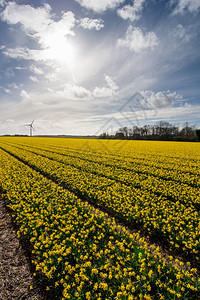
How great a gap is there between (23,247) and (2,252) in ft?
2.08

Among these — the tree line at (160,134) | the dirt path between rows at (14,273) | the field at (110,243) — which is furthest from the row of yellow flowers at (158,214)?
the tree line at (160,134)

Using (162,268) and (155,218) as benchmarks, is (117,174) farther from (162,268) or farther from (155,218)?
(162,268)

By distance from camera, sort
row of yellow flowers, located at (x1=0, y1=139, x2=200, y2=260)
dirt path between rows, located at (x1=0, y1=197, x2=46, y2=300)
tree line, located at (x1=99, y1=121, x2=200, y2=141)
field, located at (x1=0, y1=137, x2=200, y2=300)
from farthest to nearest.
Result: 1. tree line, located at (x1=99, y1=121, x2=200, y2=141)
2. row of yellow flowers, located at (x1=0, y1=139, x2=200, y2=260)
3. dirt path between rows, located at (x1=0, y1=197, x2=46, y2=300)
4. field, located at (x1=0, y1=137, x2=200, y2=300)

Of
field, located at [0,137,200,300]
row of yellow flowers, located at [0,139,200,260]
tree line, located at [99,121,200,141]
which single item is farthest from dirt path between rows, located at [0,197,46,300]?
tree line, located at [99,121,200,141]

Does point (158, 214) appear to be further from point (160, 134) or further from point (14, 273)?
point (160, 134)

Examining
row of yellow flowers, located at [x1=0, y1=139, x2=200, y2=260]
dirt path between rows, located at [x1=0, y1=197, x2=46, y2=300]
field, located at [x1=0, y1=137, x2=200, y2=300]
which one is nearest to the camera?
field, located at [x1=0, y1=137, x2=200, y2=300]

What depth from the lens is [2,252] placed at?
5352mm

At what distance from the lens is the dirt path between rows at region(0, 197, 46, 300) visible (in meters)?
3.93

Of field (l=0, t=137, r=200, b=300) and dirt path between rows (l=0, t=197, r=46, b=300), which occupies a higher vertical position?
field (l=0, t=137, r=200, b=300)

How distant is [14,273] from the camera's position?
14.9 feet

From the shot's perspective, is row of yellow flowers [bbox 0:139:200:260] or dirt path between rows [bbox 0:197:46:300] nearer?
dirt path between rows [bbox 0:197:46:300]

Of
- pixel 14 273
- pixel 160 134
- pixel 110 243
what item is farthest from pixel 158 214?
pixel 160 134

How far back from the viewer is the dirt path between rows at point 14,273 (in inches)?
155

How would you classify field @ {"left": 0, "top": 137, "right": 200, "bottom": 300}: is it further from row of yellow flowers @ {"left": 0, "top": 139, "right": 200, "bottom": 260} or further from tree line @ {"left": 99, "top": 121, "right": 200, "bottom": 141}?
tree line @ {"left": 99, "top": 121, "right": 200, "bottom": 141}
